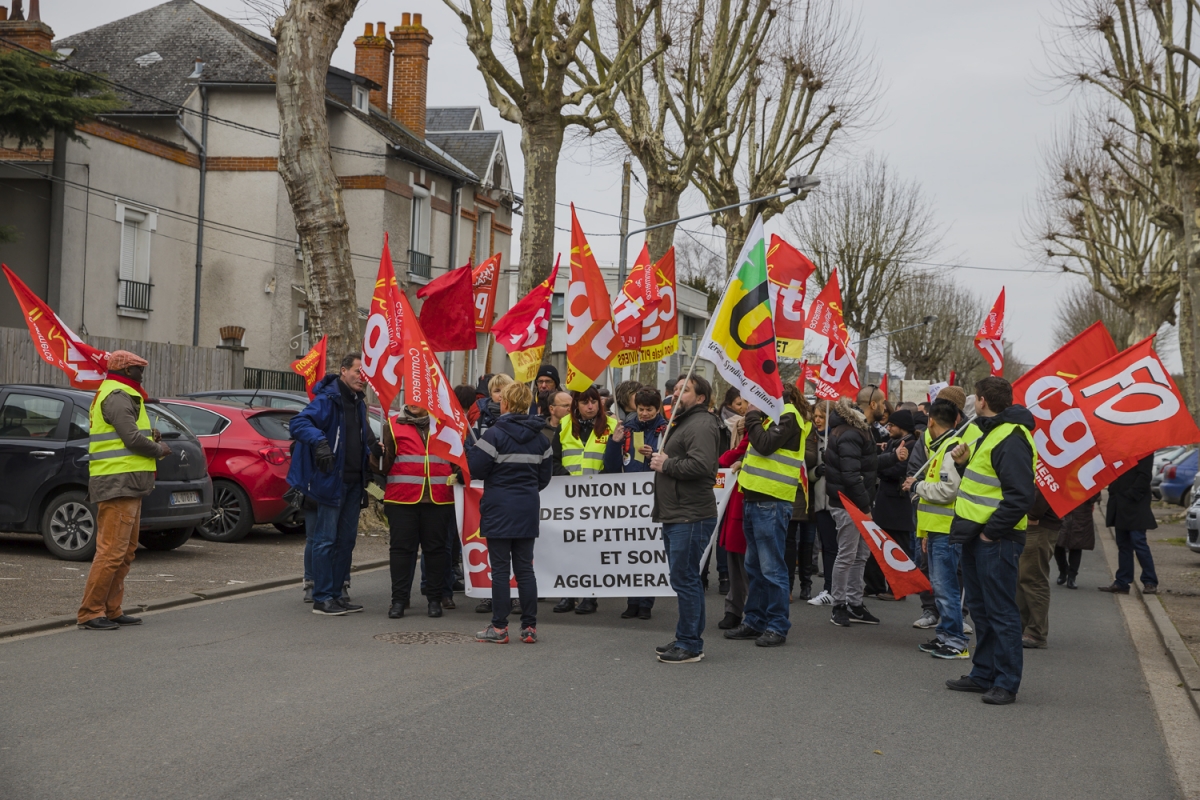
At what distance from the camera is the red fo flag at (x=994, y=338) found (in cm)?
1271

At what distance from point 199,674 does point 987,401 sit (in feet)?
15.9

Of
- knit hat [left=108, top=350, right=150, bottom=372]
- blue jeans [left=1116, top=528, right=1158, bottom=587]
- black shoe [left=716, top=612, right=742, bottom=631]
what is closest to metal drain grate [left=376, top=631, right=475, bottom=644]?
black shoe [left=716, top=612, right=742, bottom=631]

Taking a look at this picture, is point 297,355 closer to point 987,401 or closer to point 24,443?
point 24,443

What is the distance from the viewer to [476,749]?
5453 mm

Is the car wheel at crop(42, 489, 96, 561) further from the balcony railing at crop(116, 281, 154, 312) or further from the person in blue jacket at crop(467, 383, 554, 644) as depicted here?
the balcony railing at crop(116, 281, 154, 312)

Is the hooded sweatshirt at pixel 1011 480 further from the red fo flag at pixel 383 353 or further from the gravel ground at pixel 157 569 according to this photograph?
the gravel ground at pixel 157 569

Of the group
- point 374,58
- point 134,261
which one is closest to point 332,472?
point 134,261

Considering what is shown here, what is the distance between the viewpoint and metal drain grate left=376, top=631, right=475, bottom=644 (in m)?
8.20

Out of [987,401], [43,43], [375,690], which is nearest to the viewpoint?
[375,690]

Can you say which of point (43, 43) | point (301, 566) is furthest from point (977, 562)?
point (43, 43)

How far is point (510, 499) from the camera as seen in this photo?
817 cm

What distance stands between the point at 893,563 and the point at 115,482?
225 inches

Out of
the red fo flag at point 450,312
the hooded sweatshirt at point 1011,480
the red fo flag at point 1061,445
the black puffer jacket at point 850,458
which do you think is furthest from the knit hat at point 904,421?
the red fo flag at point 450,312

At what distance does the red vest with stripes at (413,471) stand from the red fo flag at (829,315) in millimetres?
5109
